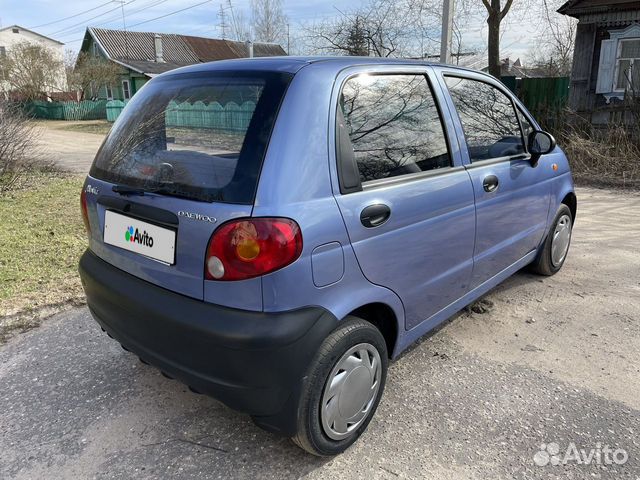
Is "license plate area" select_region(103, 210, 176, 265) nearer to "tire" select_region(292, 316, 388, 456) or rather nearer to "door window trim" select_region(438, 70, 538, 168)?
"tire" select_region(292, 316, 388, 456)

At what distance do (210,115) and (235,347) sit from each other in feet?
3.41

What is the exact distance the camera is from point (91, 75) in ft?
107

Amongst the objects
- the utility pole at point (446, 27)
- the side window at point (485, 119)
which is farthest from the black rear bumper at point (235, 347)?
the utility pole at point (446, 27)

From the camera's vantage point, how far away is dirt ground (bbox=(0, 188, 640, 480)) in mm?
2168

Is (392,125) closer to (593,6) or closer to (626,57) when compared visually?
(593,6)

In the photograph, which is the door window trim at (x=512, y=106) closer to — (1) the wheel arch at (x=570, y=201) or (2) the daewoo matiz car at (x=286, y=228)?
(2) the daewoo matiz car at (x=286, y=228)

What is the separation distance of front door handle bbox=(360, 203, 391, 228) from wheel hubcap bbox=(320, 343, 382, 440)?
547 mm

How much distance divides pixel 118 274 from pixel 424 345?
1.93 meters

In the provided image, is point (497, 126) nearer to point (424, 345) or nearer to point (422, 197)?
point (422, 197)

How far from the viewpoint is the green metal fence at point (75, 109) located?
31938mm

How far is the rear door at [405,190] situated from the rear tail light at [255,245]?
0.30m

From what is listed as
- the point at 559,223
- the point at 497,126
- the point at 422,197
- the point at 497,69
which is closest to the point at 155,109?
the point at 422,197

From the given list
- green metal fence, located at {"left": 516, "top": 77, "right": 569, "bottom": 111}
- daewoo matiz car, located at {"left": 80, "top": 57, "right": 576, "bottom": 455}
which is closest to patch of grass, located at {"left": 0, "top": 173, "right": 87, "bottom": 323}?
daewoo matiz car, located at {"left": 80, "top": 57, "right": 576, "bottom": 455}

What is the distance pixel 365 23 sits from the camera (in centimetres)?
1605
